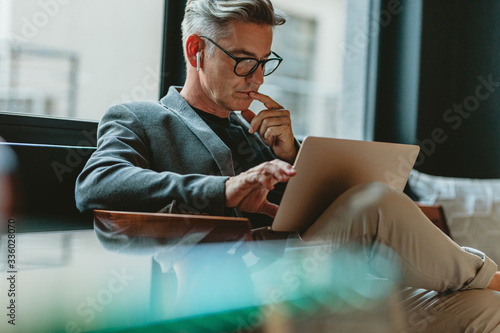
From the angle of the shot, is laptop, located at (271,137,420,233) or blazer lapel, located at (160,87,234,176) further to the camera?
blazer lapel, located at (160,87,234,176)

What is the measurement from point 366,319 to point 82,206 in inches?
27.7

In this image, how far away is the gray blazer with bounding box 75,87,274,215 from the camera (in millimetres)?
1140

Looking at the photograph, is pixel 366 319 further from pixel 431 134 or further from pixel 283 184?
pixel 431 134

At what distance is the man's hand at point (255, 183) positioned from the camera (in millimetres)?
997

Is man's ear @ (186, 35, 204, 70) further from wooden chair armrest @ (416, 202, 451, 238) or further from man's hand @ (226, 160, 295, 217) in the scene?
wooden chair armrest @ (416, 202, 451, 238)

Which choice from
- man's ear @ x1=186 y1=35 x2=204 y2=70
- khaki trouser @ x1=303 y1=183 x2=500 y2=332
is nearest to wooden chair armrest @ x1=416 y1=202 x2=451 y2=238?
khaki trouser @ x1=303 y1=183 x2=500 y2=332

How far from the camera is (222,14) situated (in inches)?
57.4

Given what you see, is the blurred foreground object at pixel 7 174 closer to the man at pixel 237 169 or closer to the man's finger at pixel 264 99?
the man at pixel 237 169

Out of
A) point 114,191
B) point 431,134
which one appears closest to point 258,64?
point 114,191

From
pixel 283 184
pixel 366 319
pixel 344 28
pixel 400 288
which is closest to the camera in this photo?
pixel 366 319

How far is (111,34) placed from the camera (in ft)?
6.77

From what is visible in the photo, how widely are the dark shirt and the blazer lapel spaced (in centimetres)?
7

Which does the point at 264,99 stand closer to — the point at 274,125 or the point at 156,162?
the point at 274,125

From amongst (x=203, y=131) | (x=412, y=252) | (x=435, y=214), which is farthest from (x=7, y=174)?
(x=435, y=214)
